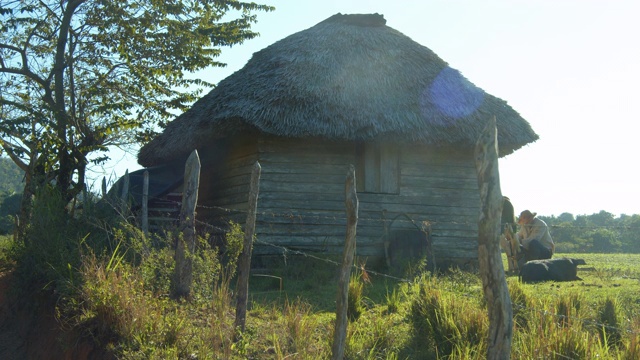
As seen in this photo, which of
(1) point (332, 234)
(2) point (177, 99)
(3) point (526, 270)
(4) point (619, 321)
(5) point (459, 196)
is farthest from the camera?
(2) point (177, 99)

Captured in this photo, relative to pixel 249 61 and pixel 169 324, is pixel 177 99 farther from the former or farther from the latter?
pixel 169 324

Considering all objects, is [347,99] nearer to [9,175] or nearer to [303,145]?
[303,145]

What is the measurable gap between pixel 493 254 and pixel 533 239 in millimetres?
9300

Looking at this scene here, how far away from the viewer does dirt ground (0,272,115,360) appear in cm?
639

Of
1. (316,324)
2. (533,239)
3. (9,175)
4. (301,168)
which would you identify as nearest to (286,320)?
(316,324)

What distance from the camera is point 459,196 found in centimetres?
1291

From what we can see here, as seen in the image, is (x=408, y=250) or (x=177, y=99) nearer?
(x=408, y=250)

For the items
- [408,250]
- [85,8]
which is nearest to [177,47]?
[85,8]

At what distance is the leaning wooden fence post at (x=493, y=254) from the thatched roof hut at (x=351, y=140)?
699 centimetres

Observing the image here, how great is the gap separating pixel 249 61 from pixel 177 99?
2.61 meters

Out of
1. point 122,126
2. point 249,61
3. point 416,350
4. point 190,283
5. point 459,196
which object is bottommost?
point 416,350

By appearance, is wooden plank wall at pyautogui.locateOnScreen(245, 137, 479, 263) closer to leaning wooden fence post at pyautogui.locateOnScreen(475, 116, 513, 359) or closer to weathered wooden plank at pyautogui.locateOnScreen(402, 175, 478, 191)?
weathered wooden plank at pyautogui.locateOnScreen(402, 175, 478, 191)

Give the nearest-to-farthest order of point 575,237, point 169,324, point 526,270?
point 169,324 → point 526,270 → point 575,237

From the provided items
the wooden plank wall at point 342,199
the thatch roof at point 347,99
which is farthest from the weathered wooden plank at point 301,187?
the thatch roof at point 347,99
